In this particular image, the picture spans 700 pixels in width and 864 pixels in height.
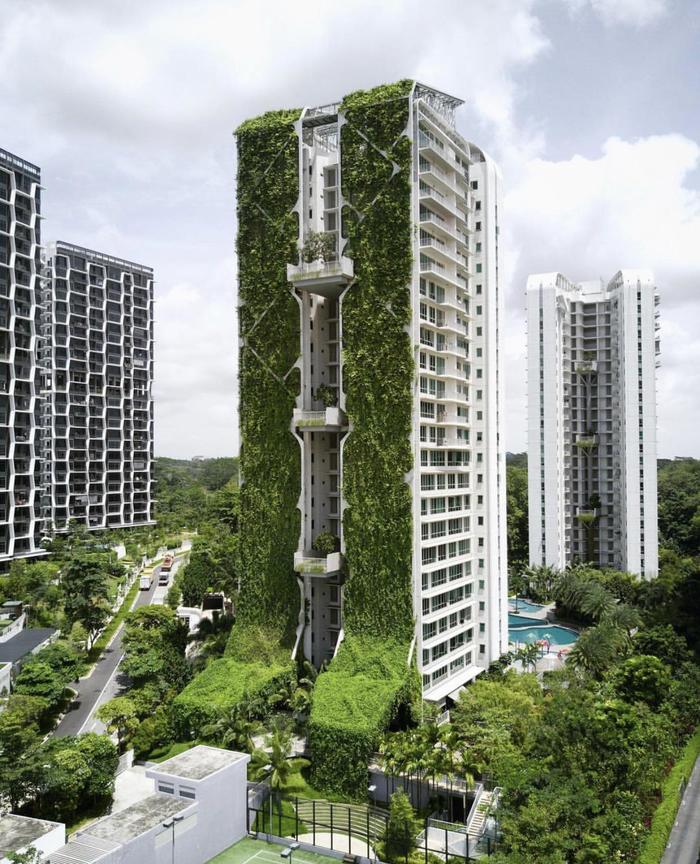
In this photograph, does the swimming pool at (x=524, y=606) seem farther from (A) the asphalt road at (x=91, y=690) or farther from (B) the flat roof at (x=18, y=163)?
(B) the flat roof at (x=18, y=163)

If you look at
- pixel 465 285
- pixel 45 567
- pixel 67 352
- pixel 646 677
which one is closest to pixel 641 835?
pixel 646 677

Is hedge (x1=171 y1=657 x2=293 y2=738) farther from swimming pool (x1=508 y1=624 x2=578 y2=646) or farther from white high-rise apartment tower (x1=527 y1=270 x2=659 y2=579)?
white high-rise apartment tower (x1=527 y1=270 x2=659 y2=579)

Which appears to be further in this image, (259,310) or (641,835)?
(259,310)

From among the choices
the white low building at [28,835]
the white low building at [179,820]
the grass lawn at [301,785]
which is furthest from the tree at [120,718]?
the white low building at [28,835]

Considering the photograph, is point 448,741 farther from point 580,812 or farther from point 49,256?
point 49,256

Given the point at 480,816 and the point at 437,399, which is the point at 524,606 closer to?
the point at 437,399
